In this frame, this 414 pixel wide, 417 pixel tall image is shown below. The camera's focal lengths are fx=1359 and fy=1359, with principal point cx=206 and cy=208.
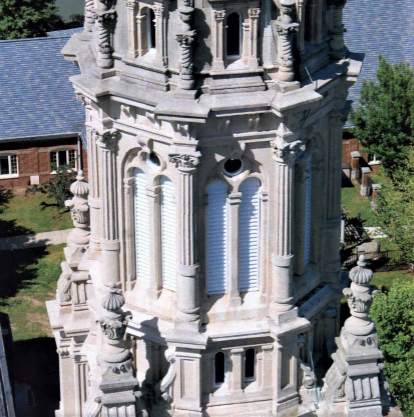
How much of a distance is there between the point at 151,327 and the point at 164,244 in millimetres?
3117

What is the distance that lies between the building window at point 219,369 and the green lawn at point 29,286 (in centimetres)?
4616

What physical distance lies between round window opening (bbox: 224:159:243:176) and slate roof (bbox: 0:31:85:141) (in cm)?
7183

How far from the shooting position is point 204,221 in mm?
48844

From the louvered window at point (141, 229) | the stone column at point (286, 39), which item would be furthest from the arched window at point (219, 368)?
the stone column at point (286, 39)

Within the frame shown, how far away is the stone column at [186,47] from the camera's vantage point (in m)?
44.9

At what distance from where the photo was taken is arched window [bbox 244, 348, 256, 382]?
5119cm

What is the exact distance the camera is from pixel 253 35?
45.9 meters

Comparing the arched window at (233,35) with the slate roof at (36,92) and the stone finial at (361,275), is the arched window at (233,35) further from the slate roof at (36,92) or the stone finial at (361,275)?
the slate roof at (36,92)

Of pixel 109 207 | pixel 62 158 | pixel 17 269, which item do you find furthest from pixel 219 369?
pixel 62 158

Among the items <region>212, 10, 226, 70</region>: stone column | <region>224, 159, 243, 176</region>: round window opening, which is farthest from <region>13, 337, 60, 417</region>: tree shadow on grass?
<region>212, 10, 226, 70</region>: stone column

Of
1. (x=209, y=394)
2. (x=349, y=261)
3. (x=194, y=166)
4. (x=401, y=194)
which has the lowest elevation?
(x=349, y=261)

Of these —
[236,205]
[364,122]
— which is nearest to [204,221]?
[236,205]

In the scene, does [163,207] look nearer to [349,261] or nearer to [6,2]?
[349,261]

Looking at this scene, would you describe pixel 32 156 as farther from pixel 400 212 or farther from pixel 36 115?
pixel 400 212
